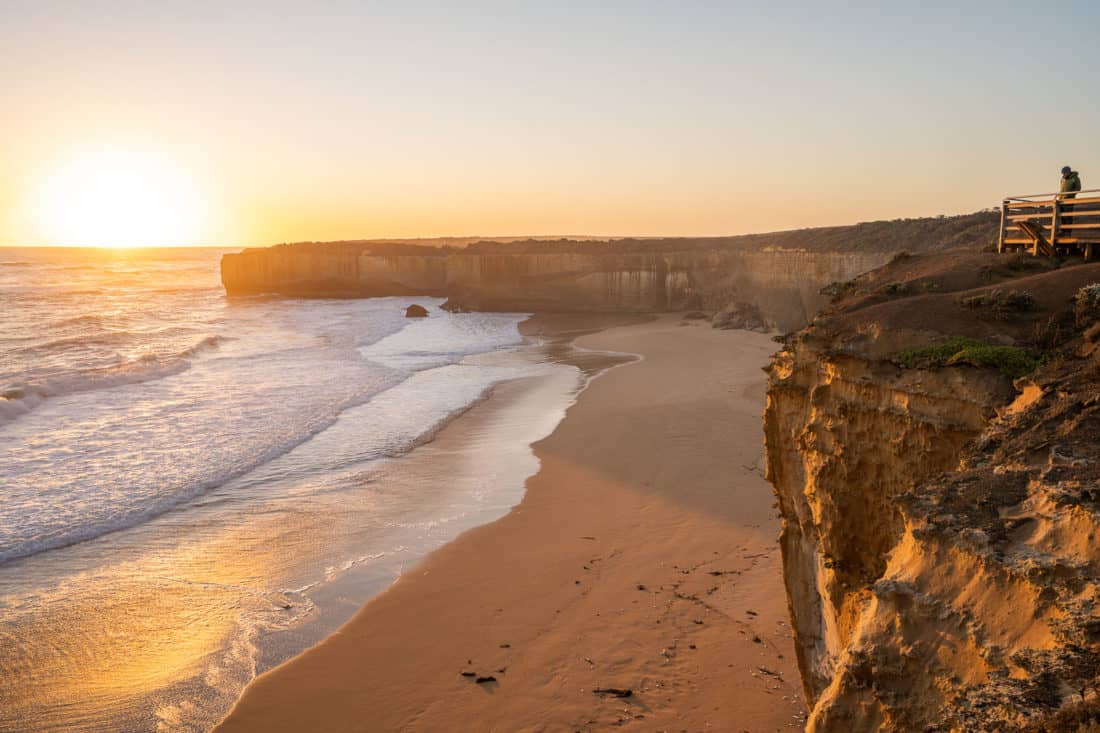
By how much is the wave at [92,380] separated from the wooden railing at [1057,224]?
24052 millimetres

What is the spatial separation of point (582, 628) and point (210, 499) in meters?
8.84

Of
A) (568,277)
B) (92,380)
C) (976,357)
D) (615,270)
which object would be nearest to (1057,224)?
(976,357)

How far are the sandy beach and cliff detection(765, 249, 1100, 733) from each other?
59.9 inches

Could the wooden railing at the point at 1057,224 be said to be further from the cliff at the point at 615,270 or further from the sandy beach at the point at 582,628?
the cliff at the point at 615,270

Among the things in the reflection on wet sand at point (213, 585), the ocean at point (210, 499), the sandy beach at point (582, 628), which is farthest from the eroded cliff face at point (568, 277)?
the reflection on wet sand at point (213, 585)

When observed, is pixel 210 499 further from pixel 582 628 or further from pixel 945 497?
pixel 945 497

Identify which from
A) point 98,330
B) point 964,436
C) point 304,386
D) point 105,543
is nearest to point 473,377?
point 304,386

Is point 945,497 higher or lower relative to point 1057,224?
lower

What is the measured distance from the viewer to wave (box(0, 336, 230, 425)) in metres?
21.9

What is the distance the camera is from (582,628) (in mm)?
8734

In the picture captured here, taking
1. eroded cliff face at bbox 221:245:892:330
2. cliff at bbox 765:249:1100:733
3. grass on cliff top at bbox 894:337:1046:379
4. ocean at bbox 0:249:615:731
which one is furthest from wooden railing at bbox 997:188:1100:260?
eroded cliff face at bbox 221:245:892:330

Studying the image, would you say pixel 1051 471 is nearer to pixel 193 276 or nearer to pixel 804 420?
pixel 804 420

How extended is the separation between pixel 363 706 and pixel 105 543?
22.9 feet

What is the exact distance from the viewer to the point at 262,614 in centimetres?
961
